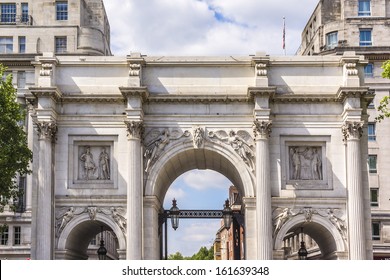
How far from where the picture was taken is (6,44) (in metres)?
A: 75.6

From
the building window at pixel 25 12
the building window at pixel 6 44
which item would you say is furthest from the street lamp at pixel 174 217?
the building window at pixel 25 12

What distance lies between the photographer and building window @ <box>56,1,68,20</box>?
76812 mm

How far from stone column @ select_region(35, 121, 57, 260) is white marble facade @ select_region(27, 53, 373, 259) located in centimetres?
5

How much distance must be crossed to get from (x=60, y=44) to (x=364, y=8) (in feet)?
99.6

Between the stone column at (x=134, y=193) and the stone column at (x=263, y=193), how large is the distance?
6226 millimetres

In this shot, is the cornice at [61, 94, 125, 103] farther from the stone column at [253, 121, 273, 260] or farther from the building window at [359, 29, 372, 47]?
the building window at [359, 29, 372, 47]

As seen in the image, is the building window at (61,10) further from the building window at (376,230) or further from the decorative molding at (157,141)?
the decorative molding at (157,141)

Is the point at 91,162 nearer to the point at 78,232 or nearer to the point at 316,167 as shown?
the point at 78,232

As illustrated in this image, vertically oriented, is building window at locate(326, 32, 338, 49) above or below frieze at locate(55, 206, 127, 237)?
above

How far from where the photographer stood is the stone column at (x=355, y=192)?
40.3 m

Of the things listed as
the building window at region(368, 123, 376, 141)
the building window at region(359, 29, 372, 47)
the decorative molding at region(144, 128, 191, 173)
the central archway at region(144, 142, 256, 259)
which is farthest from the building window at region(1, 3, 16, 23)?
the decorative molding at region(144, 128, 191, 173)

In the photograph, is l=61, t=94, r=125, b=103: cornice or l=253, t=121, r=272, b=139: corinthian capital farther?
l=61, t=94, r=125, b=103: cornice

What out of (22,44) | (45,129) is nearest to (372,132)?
(22,44)
